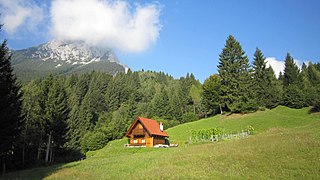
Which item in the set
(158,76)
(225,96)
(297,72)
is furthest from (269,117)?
(158,76)

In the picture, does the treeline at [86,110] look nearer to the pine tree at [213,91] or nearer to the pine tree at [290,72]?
the pine tree at [213,91]

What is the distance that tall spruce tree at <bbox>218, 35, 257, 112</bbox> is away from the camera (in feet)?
Answer: 195

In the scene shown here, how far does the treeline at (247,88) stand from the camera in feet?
198

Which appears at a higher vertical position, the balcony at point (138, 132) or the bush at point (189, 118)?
the bush at point (189, 118)

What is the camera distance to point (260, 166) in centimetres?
1451

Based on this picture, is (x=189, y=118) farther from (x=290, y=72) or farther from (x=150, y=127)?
(x=290, y=72)

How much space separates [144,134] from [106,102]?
62.5 m

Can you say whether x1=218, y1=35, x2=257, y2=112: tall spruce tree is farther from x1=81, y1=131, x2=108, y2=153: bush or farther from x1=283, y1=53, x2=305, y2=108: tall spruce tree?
x1=81, y1=131, x2=108, y2=153: bush

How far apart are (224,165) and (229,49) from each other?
53446 millimetres

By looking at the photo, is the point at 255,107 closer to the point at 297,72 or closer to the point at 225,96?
the point at 225,96

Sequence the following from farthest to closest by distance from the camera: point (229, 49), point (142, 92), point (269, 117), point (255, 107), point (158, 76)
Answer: point (158, 76), point (142, 92), point (229, 49), point (255, 107), point (269, 117)

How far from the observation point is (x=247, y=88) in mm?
60750

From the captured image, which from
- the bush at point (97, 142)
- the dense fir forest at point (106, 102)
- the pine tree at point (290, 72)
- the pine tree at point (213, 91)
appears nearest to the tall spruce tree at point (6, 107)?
the dense fir forest at point (106, 102)

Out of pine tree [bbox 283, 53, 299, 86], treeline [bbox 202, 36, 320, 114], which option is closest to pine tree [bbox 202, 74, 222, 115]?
treeline [bbox 202, 36, 320, 114]
